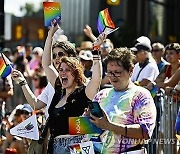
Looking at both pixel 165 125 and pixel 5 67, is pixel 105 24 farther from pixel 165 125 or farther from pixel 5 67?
pixel 165 125

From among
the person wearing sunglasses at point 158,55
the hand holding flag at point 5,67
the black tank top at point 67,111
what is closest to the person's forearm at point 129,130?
the black tank top at point 67,111

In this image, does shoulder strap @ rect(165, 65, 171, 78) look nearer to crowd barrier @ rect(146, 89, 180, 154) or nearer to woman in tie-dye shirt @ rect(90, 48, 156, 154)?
crowd barrier @ rect(146, 89, 180, 154)

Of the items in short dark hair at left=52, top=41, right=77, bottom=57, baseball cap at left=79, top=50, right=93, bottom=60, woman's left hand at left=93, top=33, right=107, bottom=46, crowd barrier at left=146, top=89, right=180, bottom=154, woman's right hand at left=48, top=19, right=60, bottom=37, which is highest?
woman's right hand at left=48, top=19, right=60, bottom=37

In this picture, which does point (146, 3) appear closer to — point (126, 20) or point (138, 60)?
point (126, 20)

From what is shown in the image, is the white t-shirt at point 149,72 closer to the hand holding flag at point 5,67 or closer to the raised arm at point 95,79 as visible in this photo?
the hand holding flag at point 5,67

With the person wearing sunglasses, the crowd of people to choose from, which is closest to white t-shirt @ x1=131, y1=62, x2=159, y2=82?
the person wearing sunglasses

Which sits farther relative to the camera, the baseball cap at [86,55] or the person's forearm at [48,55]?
the baseball cap at [86,55]

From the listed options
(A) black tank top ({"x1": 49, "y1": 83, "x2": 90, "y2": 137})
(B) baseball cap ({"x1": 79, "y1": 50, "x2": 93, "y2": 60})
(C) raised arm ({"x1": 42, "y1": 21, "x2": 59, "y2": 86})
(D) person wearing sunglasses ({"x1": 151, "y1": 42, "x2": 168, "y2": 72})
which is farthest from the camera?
(B) baseball cap ({"x1": 79, "y1": 50, "x2": 93, "y2": 60})

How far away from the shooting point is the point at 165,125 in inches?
→ 342

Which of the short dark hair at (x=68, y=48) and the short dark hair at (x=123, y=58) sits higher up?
the short dark hair at (x=68, y=48)

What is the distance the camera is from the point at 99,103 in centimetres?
591

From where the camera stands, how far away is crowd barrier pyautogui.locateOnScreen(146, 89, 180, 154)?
8.61 metres

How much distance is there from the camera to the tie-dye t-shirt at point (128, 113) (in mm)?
5652

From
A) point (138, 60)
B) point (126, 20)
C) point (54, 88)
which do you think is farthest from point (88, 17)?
point (54, 88)
